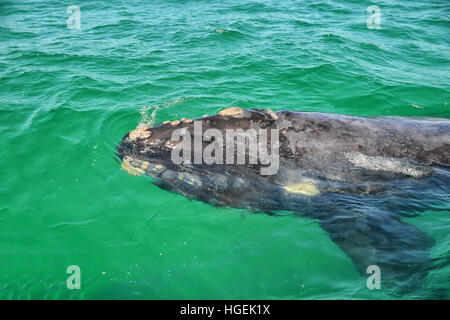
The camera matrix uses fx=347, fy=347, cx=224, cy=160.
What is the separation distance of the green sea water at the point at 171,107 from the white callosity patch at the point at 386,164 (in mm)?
839

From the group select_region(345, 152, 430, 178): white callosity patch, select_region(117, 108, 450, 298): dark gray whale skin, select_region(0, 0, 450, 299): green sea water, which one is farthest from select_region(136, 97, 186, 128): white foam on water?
select_region(345, 152, 430, 178): white callosity patch

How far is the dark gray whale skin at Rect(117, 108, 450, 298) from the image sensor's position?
19.1 feet

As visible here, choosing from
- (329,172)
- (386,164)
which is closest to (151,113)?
(329,172)

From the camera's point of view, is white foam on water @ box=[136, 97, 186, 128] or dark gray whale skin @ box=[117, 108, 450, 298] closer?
dark gray whale skin @ box=[117, 108, 450, 298]

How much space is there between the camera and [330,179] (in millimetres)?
5934

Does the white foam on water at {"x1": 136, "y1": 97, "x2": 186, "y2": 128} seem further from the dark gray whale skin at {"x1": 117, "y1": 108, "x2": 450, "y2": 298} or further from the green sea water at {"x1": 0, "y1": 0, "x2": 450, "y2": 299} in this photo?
the dark gray whale skin at {"x1": 117, "y1": 108, "x2": 450, "y2": 298}

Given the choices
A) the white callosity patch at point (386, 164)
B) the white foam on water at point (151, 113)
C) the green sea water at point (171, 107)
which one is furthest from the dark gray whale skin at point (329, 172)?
the white foam on water at point (151, 113)

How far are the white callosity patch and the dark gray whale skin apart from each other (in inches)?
0.7

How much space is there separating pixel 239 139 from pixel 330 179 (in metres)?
1.70

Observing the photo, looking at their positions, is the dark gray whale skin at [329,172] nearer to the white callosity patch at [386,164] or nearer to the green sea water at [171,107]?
the white callosity patch at [386,164]

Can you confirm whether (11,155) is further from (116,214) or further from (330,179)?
(330,179)

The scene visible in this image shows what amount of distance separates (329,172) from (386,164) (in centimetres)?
100

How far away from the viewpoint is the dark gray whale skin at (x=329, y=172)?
5832mm

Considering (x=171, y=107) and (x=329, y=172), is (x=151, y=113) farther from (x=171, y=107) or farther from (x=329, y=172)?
(x=329, y=172)
